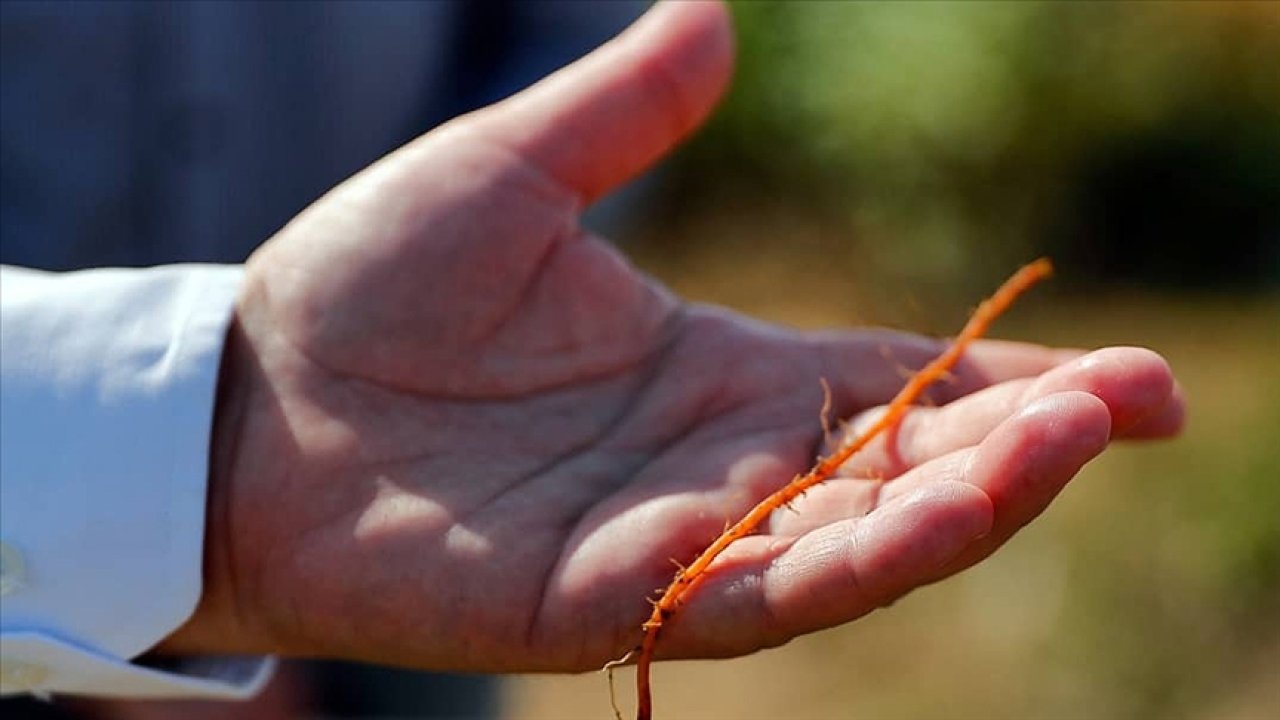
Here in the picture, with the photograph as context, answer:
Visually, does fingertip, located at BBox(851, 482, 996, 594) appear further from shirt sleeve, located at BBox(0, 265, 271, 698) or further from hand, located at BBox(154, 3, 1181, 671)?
shirt sleeve, located at BBox(0, 265, 271, 698)

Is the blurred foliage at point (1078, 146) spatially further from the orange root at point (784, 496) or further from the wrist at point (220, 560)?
the wrist at point (220, 560)

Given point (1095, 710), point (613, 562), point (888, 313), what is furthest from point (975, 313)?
point (888, 313)

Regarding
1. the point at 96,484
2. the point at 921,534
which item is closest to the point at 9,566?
the point at 96,484

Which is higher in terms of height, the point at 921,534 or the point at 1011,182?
the point at 921,534

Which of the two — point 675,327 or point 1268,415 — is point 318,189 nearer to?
point 675,327

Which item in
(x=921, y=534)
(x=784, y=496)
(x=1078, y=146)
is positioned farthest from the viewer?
(x=1078, y=146)

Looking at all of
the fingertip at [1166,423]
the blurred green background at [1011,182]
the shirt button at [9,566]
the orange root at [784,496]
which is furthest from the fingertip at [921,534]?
the blurred green background at [1011,182]

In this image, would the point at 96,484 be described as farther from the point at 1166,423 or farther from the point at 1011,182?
the point at 1011,182
